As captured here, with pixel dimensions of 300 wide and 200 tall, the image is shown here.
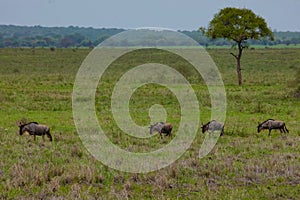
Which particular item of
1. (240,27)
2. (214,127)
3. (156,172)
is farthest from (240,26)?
(156,172)

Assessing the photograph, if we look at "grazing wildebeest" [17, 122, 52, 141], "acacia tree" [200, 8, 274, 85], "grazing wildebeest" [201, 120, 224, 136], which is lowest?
"grazing wildebeest" [201, 120, 224, 136]

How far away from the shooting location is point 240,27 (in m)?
37.5

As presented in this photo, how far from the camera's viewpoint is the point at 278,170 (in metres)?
10.4

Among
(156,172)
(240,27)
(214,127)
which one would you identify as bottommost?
(214,127)

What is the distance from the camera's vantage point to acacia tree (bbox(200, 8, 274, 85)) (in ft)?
122

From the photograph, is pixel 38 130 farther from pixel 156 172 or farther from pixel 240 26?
pixel 240 26

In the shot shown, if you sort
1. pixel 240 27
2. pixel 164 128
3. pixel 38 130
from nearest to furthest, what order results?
1. pixel 38 130
2. pixel 164 128
3. pixel 240 27

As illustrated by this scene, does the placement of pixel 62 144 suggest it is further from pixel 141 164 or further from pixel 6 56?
pixel 6 56

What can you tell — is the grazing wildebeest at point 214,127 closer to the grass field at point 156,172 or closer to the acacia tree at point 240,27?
the grass field at point 156,172

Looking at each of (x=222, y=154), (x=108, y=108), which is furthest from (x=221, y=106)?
(x=222, y=154)

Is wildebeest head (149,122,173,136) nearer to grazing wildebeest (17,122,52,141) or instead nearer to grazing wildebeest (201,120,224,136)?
grazing wildebeest (201,120,224,136)

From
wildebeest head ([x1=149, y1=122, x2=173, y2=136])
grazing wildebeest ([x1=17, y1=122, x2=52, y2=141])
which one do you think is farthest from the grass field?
wildebeest head ([x1=149, y1=122, x2=173, y2=136])

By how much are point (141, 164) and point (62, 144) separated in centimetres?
370

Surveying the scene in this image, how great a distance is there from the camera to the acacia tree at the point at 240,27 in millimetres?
37125
